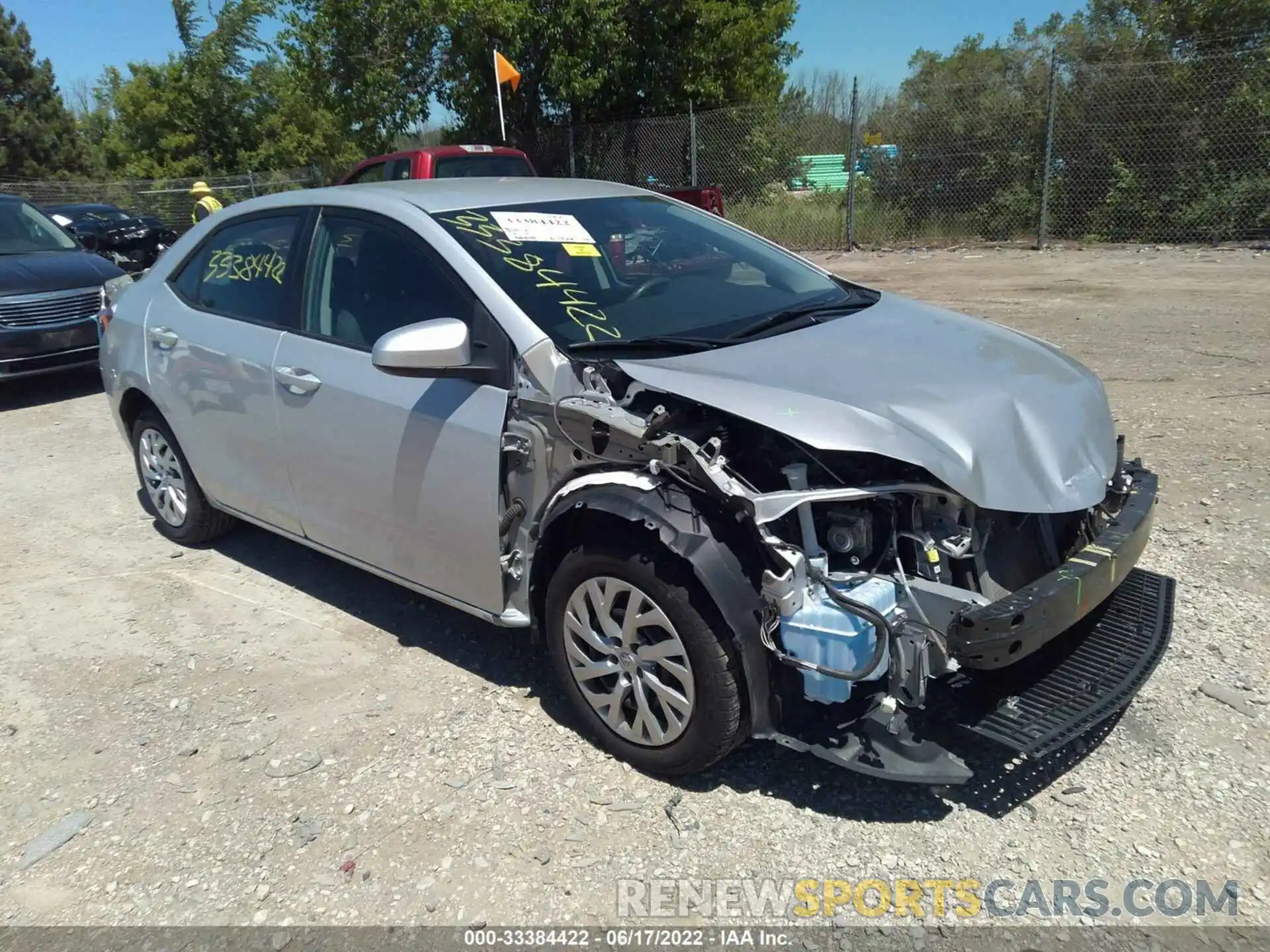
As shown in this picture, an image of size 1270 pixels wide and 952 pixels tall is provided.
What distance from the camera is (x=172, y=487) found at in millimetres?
5043

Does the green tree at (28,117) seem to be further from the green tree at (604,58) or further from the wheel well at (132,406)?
the wheel well at (132,406)

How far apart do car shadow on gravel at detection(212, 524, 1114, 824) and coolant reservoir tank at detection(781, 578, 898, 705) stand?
50 cm

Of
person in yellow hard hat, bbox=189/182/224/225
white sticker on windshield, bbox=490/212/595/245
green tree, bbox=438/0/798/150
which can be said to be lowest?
white sticker on windshield, bbox=490/212/595/245

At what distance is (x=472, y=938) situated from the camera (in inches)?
100

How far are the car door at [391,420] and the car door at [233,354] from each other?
15cm

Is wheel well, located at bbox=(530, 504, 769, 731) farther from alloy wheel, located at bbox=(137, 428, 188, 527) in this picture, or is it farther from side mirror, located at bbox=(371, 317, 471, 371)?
alloy wheel, located at bbox=(137, 428, 188, 527)

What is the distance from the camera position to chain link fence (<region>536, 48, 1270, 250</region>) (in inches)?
504

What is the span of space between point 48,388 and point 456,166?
15.4ft

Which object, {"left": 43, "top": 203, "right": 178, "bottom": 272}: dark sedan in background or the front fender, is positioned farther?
{"left": 43, "top": 203, "right": 178, "bottom": 272}: dark sedan in background

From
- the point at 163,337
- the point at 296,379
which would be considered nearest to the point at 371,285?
the point at 296,379

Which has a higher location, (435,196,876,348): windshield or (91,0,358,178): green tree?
(91,0,358,178): green tree

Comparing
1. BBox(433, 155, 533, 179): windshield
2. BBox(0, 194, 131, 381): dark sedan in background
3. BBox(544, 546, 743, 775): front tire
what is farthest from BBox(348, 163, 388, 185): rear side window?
BBox(544, 546, 743, 775): front tire

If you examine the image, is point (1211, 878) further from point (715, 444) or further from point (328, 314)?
point (328, 314)

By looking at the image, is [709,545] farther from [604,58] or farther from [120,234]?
[604,58]
